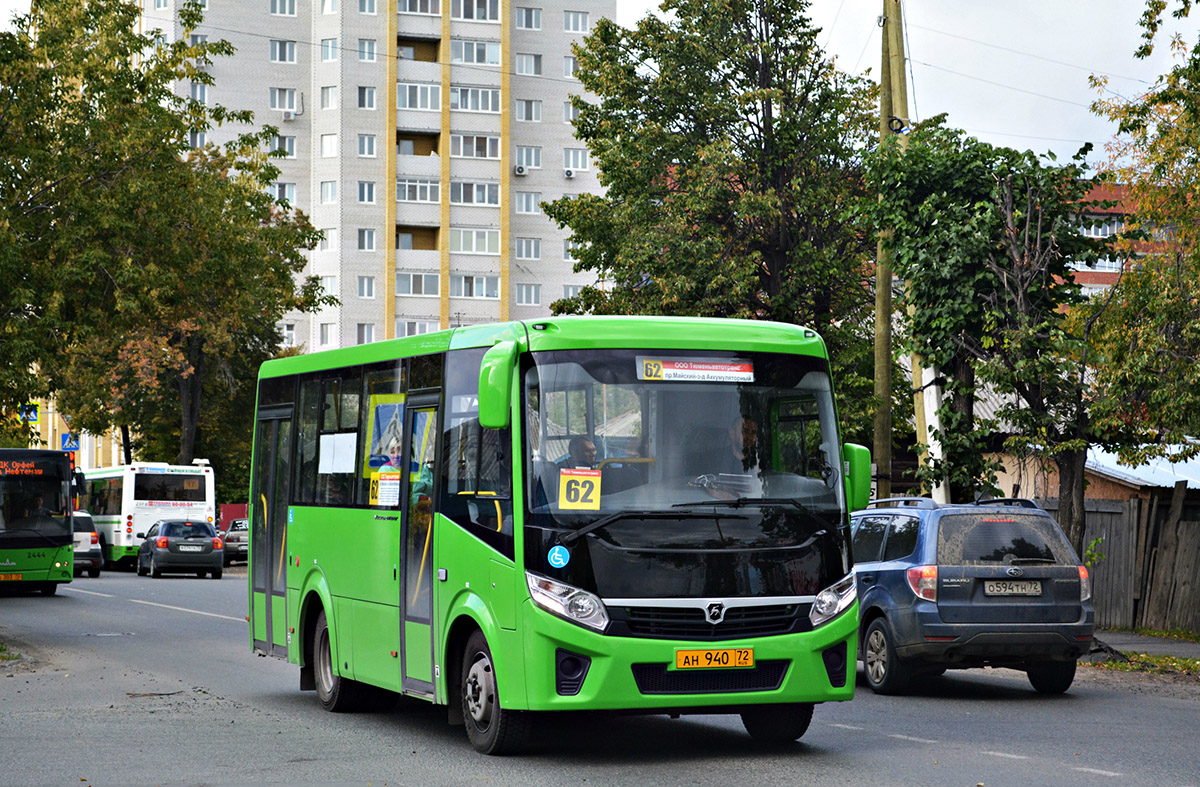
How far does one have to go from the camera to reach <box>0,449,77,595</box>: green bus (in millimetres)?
31641

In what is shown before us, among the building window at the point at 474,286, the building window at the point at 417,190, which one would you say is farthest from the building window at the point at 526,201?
the building window at the point at 417,190

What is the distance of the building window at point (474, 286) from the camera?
283 feet

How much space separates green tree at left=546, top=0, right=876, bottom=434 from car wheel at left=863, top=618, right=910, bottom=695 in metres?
18.6

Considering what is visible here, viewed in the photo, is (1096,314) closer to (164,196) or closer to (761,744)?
(761,744)

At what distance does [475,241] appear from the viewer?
285ft

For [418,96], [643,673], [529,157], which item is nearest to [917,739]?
[643,673]

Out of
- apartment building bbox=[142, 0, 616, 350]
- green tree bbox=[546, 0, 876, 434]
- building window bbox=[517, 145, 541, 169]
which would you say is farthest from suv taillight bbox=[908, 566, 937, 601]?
building window bbox=[517, 145, 541, 169]

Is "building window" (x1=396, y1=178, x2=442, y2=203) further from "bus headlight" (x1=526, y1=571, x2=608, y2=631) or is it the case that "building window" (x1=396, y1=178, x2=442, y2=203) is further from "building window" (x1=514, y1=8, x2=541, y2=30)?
"bus headlight" (x1=526, y1=571, x2=608, y2=631)

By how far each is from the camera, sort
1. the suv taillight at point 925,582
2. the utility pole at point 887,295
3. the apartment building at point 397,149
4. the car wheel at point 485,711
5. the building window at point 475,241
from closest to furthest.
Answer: the car wheel at point 485,711 < the suv taillight at point 925,582 < the utility pole at point 887,295 < the apartment building at point 397,149 < the building window at point 475,241

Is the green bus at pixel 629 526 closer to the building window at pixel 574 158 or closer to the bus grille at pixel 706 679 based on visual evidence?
the bus grille at pixel 706 679

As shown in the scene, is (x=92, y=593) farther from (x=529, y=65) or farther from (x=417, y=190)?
(x=529, y=65)

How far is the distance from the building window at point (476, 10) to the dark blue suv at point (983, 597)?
75353mm

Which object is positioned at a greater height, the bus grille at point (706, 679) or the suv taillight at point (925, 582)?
the suv taillight at point (925, 582)

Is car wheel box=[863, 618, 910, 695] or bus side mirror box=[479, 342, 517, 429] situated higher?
bus side mirror box=[479, 342, 517, 429]
